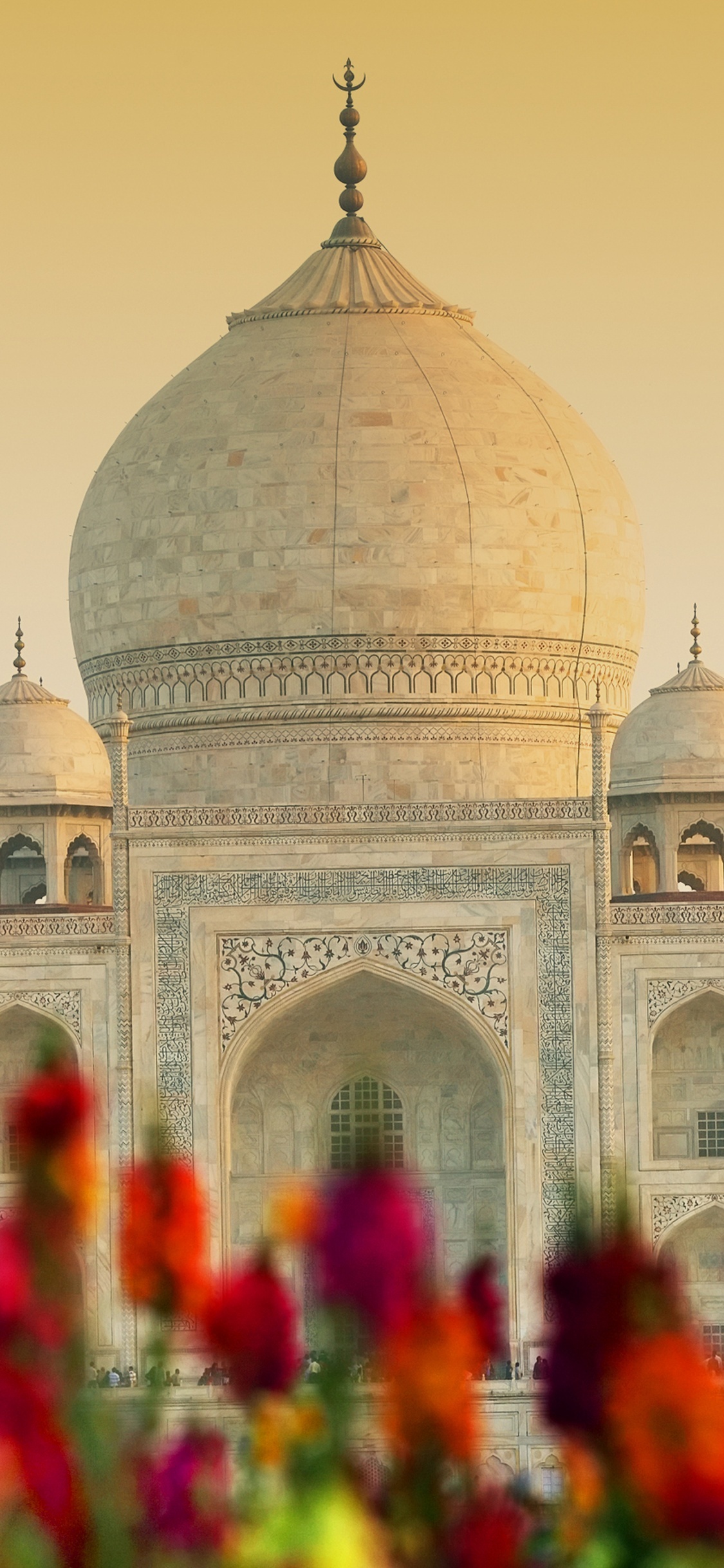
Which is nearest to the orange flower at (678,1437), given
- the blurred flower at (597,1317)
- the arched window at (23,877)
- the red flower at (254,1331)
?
the blurred flower at (597,1317)

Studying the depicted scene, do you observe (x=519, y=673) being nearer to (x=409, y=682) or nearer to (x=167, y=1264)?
(x=409, y=682)

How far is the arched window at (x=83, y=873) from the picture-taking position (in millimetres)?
19422

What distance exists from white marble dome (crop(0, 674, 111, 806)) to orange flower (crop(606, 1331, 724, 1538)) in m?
17.3

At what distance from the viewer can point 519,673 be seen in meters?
20.0

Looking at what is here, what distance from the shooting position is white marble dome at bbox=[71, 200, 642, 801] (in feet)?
64.5

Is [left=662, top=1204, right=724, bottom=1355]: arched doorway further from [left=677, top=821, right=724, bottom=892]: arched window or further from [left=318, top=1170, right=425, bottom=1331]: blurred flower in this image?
[left=318, top=1170, right=425, bottom=1331]: blurred flower

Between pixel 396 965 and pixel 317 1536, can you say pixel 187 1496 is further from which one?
pixel 396 965

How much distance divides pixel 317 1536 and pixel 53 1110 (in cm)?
34

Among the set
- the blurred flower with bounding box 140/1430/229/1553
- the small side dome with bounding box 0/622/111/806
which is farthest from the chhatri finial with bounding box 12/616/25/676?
the blurred flower with bounding box 140/1430/229/1553

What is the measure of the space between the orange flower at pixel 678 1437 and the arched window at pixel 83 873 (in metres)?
17.7

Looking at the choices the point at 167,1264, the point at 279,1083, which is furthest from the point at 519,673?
the point at 167,1264

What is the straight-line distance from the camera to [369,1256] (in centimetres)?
181

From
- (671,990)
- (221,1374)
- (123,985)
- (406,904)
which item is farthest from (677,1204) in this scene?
(123,985)

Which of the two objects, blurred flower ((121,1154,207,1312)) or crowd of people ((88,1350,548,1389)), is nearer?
blurred flower ((121,1154,207,1312))
